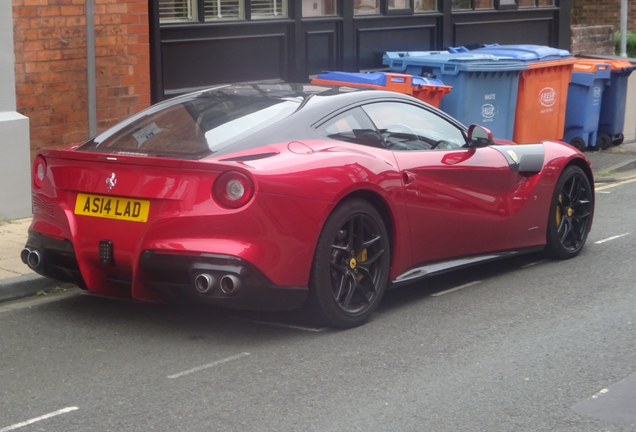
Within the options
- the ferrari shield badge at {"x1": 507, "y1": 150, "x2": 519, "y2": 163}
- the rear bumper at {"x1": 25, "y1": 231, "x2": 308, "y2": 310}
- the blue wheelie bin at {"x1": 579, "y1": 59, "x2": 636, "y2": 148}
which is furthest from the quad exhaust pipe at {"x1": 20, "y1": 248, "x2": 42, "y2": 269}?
the blue wheelie bin at {"x1": 579, "y1": 59, "x2": 636, "y2": 148}

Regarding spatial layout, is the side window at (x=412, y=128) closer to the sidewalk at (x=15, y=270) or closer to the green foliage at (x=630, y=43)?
the sidewalk at (x=15, y=270)

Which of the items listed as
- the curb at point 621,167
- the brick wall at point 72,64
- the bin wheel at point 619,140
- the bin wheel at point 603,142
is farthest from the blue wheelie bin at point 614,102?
the brick wall at point 72,64

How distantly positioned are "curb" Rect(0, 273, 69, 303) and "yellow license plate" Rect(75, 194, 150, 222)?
1183 mm

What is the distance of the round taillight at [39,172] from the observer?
5.68 metres

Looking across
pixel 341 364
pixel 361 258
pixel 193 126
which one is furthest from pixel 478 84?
pixel 341 364

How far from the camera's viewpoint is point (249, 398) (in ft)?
14.5

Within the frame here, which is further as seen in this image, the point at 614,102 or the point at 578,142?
the point at 614,102

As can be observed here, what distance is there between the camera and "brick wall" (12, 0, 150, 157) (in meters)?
8.91

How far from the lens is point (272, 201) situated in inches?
199

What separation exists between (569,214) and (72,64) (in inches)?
190

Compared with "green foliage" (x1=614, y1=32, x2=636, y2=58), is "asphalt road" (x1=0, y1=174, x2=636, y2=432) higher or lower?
lower

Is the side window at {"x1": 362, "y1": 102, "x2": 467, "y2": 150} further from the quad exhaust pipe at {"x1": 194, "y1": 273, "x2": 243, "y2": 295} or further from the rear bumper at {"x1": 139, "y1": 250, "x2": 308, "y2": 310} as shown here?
the quad exhaust pipe at {"x1": 194, "y1": 273, "x2": 243, "y2": 295}

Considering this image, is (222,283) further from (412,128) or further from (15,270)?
(15,270)

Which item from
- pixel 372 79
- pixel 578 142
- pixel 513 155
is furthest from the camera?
pixel 578 142
